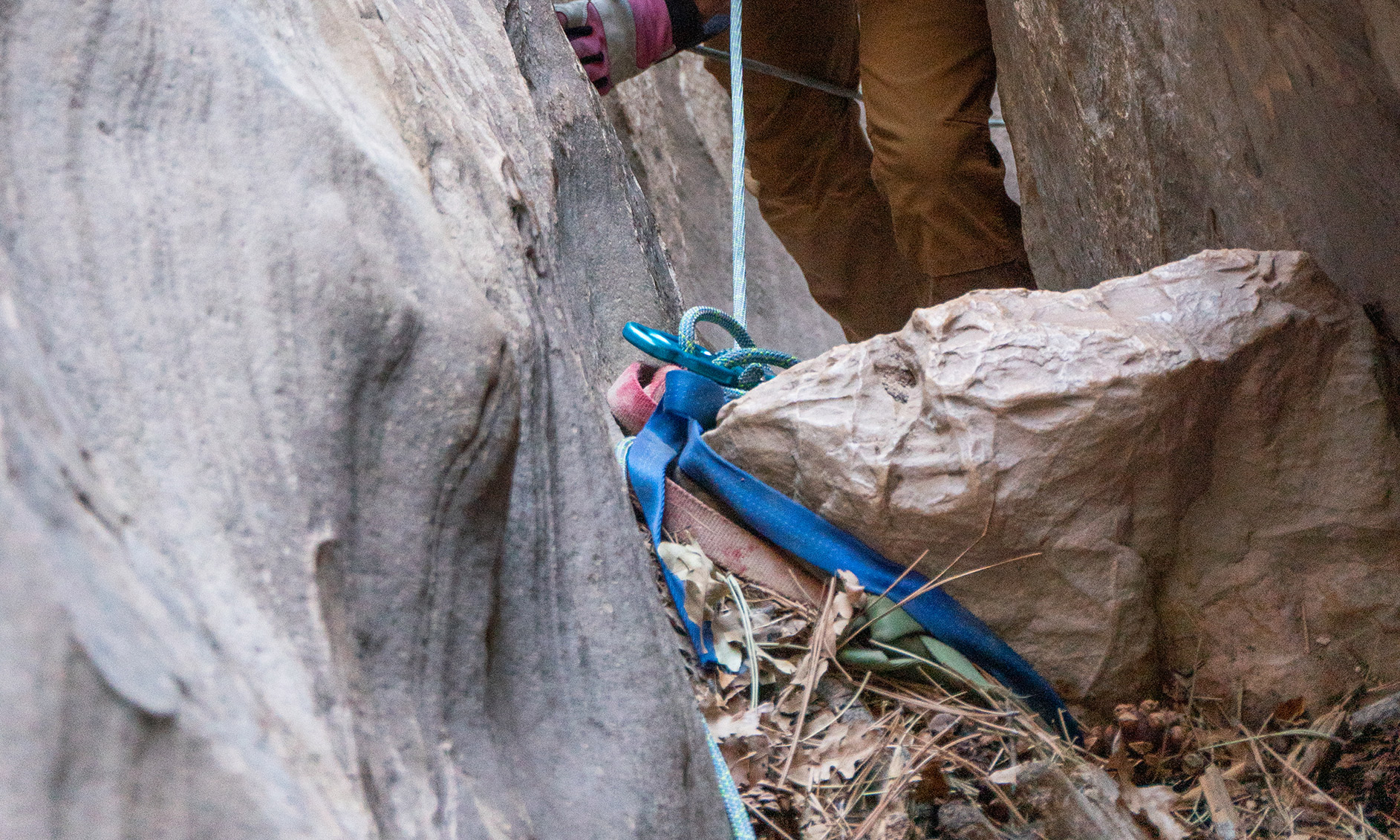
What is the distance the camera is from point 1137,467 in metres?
1.36

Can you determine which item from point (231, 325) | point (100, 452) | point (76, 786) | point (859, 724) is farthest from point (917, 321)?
→ point (76, 786)

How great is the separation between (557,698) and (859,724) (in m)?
0.54

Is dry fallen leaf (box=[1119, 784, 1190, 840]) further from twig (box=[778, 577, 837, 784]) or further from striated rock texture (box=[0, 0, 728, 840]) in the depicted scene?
striated rock texture (box=[0, 0, 728, 840])

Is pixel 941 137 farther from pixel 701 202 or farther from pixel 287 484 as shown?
pixel 701 202

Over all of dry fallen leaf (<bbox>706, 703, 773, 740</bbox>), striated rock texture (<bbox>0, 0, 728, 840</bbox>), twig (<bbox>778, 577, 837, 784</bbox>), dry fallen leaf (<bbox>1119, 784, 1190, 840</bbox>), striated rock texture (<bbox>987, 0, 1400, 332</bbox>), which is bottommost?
dry fallen leaf (<bbox>1119, 784, 1190, 840</bbox>)

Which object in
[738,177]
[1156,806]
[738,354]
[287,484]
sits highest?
[287,484]

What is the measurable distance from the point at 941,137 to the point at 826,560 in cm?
181

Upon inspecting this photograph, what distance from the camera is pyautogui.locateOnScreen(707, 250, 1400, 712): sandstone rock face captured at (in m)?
1.34

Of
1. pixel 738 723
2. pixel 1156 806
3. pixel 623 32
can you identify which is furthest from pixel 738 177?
pixel 1156 806

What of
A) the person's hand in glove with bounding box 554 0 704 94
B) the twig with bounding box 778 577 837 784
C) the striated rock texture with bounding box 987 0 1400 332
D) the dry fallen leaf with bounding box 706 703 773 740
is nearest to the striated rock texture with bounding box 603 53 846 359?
the person's hand in glove with bounding box 554 0 704 94

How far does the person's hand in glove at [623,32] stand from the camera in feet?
8.34

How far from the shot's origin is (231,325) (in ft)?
2.49

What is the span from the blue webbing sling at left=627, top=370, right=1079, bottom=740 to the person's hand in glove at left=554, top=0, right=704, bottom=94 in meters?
1.44

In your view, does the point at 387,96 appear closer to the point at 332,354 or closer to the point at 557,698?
the point at 332,354
